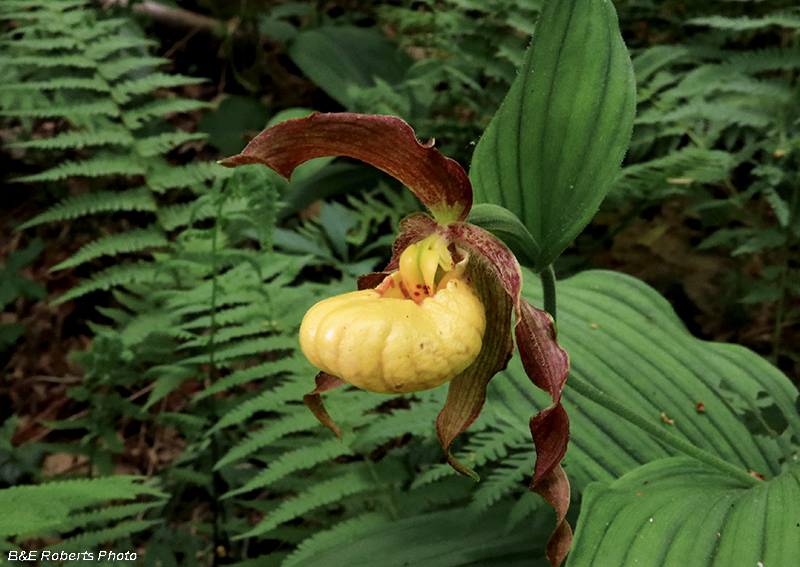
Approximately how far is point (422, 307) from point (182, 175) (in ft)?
4.71

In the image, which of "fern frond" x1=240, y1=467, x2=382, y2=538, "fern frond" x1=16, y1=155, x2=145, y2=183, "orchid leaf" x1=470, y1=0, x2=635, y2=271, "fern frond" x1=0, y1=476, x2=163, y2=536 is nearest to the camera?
"orchid leaf" x1=470, y1=0, x2=635, y2=271

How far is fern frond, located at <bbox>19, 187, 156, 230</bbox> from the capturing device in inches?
70.6

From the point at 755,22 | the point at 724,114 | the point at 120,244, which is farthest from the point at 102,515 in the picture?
the point at 755,22

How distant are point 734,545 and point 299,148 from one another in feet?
2.58

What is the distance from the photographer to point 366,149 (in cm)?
73

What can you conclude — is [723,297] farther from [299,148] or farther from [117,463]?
[117,463]

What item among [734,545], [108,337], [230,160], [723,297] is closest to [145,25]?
[108,337]

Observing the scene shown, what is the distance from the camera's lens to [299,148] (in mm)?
730

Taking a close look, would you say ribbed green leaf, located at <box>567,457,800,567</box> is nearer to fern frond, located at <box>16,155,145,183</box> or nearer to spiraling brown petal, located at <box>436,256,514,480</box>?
spiraling brown petal, located at <box>436,256,514,480</box>

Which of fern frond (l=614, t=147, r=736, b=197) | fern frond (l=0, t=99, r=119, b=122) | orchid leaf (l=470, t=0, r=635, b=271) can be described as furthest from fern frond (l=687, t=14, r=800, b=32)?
fern frond (l=0, t=99, r=119, b=122)

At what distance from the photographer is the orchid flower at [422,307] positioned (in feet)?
2.29

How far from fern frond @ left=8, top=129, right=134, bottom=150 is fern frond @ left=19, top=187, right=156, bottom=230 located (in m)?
0.15

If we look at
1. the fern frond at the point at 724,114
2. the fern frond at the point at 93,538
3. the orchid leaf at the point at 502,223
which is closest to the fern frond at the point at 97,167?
the fern frond at the point at 93,538

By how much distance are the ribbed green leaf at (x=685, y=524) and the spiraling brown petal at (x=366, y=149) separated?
512 millimetres
